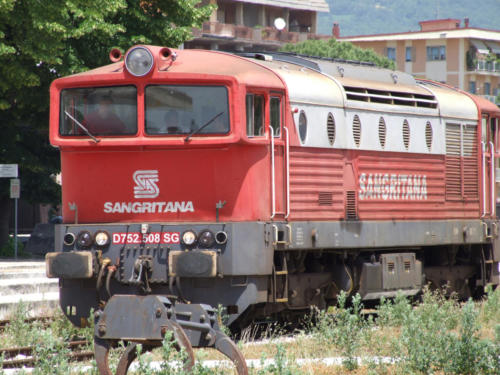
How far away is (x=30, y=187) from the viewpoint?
101 ft

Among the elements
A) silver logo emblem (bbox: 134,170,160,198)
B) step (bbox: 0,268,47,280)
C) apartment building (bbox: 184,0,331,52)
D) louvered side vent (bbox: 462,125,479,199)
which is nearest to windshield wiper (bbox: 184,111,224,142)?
silver logo emblem (bbox: 134,170,160,198)

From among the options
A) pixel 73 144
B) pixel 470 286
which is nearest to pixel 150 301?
pixel 73 144

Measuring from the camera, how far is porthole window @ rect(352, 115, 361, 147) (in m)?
15.1

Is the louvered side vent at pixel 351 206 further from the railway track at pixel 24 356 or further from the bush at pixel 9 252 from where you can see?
the bush at pixel 9 252

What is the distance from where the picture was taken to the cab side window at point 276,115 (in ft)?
44.6

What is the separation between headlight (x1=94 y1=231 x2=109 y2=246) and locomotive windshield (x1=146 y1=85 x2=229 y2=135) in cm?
144

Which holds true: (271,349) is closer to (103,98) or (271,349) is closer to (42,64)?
(103,98)

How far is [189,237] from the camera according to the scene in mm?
12859

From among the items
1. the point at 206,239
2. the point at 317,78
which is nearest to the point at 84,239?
the point at 206,239

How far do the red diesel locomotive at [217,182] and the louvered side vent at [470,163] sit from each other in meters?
2.84

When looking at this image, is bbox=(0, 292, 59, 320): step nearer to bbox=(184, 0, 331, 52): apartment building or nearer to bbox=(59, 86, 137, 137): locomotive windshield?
bbox=(59, 86, 137, 137): locomotive windshield

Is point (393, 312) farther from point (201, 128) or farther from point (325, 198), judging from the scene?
point (201, 128)

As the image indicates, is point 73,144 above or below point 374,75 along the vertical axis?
below

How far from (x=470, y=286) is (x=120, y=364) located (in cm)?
1110
